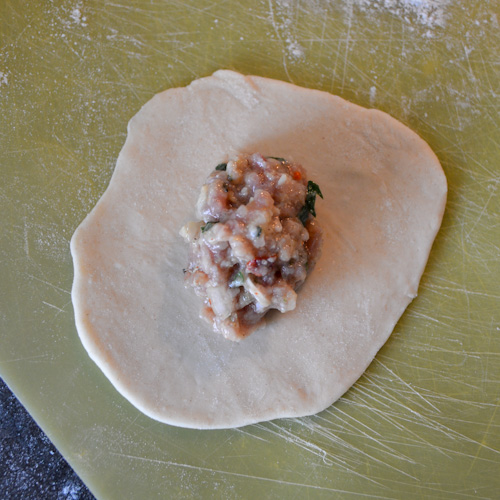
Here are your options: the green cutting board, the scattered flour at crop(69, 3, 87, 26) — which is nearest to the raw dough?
the green cutting board

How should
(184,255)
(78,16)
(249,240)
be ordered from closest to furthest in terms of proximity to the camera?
(249,240), (184,255), (78,16)

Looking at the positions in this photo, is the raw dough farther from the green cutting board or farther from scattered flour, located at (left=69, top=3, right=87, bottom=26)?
scattered flour, located at (left=69, top=3, right=87, bottom=26)

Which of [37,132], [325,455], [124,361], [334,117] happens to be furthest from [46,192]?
[325,455]

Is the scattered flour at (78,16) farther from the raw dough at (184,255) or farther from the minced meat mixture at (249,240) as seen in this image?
the minced meat mixture at (249,240)

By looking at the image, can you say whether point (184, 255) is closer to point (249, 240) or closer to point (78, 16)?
point (249, 240)

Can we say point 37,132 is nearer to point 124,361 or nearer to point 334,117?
point 124,361

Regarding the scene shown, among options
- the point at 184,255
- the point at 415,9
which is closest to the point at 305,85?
the point at 415,9

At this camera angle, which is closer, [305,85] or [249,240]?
[249,240]
